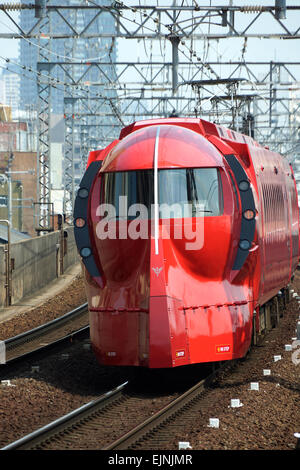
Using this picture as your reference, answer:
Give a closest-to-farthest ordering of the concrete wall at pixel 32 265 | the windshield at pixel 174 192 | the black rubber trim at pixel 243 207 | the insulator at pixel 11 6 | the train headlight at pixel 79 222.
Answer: the windshield at pixel 174 192 → the black rubber trim at pixel 243 207 → the train headlight at pixel 79 222 → the insulator at pixel 11 6 → the concrete wall at pixel 32 265

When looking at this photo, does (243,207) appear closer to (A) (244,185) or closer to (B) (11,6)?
(A) (244,185)

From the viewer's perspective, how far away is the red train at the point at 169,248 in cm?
1084

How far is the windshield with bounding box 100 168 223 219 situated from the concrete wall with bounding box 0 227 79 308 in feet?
34.9

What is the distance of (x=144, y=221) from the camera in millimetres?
11133

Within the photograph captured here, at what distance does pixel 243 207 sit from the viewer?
11531 mm

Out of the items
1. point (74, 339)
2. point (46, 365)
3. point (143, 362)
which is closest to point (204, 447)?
point (143, 362)

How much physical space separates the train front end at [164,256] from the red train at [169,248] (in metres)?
0.01

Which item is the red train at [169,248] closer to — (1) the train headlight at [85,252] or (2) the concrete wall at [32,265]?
(1) the train headlight at [85,252]

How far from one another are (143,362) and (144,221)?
1.88 metres

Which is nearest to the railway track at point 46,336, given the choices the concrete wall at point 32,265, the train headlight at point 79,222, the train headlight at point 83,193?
the concrete wall at point 32,265

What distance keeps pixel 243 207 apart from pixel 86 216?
2222 mm

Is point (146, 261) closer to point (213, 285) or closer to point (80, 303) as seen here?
point (213, 285)

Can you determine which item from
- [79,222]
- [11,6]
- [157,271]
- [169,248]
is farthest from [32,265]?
[157,271]

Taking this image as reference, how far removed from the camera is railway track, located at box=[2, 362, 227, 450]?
8.68 metres
